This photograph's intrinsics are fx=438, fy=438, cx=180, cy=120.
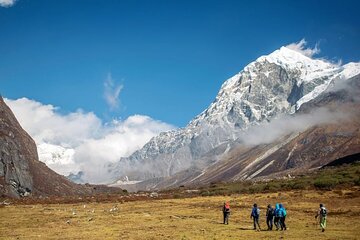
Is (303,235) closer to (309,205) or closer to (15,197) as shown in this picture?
(309,205)

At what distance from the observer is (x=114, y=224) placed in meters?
62.1

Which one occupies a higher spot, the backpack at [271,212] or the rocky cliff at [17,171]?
the rocky cliff at [17,171]

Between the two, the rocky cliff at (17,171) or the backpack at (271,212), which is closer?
the backpack at (271,212)

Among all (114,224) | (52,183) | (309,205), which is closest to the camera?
(114,224)

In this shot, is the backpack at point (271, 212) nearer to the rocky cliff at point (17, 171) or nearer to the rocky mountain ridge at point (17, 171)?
the rocky mountain ridge at point (17, 171)

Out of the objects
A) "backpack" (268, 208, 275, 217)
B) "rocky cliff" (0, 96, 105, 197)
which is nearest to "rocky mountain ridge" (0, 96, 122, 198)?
"rocky cliff" (0, 96, 105, 197)

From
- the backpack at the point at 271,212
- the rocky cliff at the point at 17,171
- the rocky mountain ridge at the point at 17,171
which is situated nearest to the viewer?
the backpack at the point at 271,212

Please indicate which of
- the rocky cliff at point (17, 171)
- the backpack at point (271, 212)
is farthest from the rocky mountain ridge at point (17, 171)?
the backpack at point (271, 212)

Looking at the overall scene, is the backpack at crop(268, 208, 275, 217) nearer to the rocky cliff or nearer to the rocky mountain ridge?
the rocky mountain ridge

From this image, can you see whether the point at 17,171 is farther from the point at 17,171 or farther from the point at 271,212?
the point at 271,212

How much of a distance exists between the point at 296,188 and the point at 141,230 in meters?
94.0

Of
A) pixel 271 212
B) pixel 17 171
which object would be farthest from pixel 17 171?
pixel 271 212

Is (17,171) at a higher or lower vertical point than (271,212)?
higher

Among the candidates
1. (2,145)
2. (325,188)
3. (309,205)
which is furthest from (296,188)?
(2,145)
